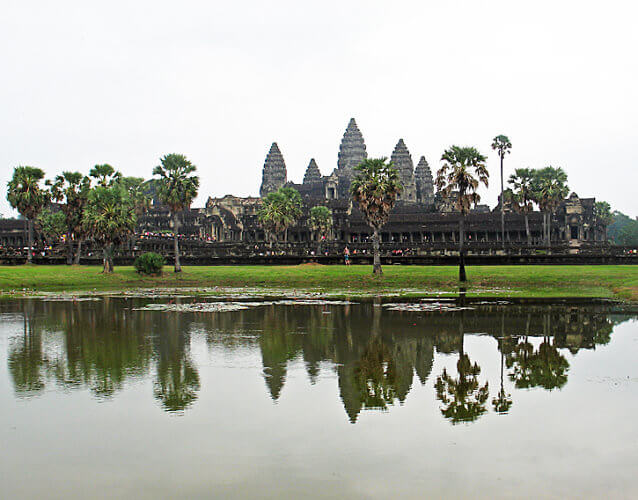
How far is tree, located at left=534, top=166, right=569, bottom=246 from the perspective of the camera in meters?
89.2

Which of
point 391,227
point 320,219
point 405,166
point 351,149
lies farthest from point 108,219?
point 351,149

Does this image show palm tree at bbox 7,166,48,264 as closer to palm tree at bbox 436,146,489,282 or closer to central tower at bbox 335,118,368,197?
palm tree at bbox 436,146,489,282

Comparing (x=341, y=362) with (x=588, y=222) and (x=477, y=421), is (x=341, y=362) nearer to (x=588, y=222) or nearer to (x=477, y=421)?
(x=477, y=421)

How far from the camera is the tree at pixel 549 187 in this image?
89250mm

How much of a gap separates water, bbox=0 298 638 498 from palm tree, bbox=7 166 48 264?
5660 cm

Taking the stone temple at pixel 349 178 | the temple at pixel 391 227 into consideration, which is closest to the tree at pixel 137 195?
the temple at pixel 391 227

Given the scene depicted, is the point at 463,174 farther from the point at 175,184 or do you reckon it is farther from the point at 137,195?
the point at 137,195

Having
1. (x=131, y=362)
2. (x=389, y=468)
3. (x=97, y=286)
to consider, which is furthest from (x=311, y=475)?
(x=97, y=286)

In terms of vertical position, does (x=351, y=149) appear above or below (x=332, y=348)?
above

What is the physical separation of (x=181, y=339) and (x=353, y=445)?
12.1 metres

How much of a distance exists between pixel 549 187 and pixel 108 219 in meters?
55.6

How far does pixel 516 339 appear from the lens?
21.7 metres

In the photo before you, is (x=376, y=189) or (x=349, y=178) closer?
(x=376, y=189)

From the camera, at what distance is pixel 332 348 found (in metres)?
20.3
